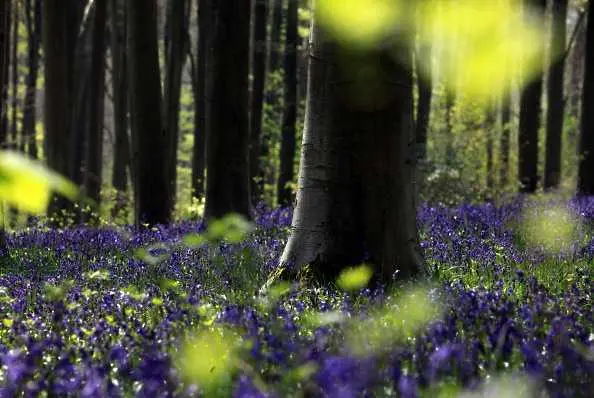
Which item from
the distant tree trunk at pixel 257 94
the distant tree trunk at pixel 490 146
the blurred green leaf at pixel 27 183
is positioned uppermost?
the blurred green leaf at pixel 27 183

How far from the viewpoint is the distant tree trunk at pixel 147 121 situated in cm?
1225

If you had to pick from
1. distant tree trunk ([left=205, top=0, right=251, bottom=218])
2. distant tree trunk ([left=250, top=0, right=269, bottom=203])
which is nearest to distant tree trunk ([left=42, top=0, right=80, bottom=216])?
distant tree trunk ([left=250, top=0, right=269, bottom=203])

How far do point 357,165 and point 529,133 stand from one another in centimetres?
1340

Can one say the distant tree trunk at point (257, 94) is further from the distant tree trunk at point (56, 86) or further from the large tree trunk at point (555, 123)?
the large tree trunk at point (555, 123)

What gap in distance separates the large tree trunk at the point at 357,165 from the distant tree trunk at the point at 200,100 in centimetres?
1089

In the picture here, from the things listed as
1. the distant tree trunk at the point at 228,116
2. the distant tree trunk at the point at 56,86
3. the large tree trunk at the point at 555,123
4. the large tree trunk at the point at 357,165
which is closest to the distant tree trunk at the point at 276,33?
the large tree trunk at the point at 555,123

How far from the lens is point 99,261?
24.2 ft

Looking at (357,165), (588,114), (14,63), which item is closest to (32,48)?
(14,63)

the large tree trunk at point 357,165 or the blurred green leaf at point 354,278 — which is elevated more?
the large tree trunk at point 357,165

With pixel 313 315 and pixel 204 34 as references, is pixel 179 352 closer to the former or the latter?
pixel 313 315

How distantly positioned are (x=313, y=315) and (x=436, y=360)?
1224 mm

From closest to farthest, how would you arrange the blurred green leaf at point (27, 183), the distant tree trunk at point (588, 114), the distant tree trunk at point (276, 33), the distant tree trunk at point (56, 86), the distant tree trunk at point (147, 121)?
the blurred green leaf at point (27, 183) < the distant tree trunk at point (147, 121) < the distant tree trunk at point (588, 114) < the distant tree trunk at point (56, 86) < the distant tree trunk at point (276, 33)

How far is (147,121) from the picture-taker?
484 inches

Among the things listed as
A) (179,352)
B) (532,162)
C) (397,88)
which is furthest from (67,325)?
(532,162)
